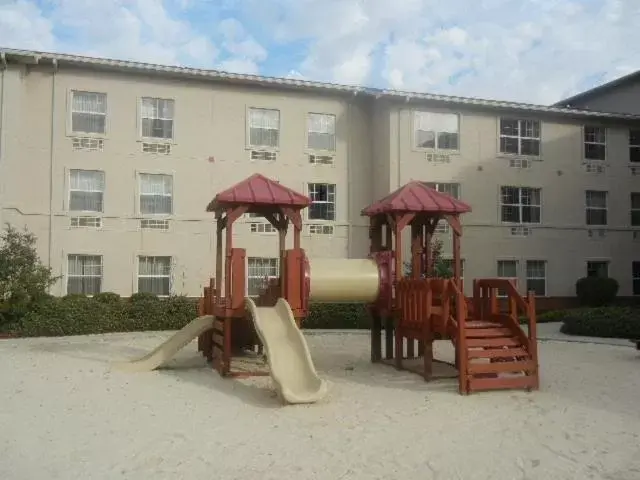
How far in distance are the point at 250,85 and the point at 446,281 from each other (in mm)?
16529

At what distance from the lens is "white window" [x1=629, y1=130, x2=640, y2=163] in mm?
30547

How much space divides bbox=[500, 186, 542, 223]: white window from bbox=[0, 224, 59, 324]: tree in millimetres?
17641

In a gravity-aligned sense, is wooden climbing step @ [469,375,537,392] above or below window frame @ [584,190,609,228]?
below

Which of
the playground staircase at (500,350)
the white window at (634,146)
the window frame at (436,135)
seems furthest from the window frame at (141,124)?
the white window at (634,146)

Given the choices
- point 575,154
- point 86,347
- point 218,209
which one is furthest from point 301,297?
point 575,154

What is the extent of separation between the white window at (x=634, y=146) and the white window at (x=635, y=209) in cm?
154

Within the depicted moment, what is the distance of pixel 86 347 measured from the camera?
675 inches

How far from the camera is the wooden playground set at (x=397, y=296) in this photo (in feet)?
36.2

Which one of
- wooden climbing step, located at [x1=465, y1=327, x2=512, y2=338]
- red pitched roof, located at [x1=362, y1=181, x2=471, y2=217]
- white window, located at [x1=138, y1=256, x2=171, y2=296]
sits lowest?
wooden climbing step, located at [x1=465, y1=327, x2=512, y2=338]

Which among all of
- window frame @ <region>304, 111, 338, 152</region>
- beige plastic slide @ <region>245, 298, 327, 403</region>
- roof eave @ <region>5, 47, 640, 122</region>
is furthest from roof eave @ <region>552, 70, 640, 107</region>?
beige plastic slide @ <region>245, 298, 327, 403</region>

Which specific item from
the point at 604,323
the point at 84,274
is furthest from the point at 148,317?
the point at 604,323

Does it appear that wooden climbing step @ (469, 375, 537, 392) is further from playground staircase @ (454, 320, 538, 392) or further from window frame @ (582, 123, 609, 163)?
window frame @ (582, 123, 609, 163)

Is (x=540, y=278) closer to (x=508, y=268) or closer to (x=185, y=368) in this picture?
(x=508, y=268)

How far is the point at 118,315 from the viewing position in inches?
877
